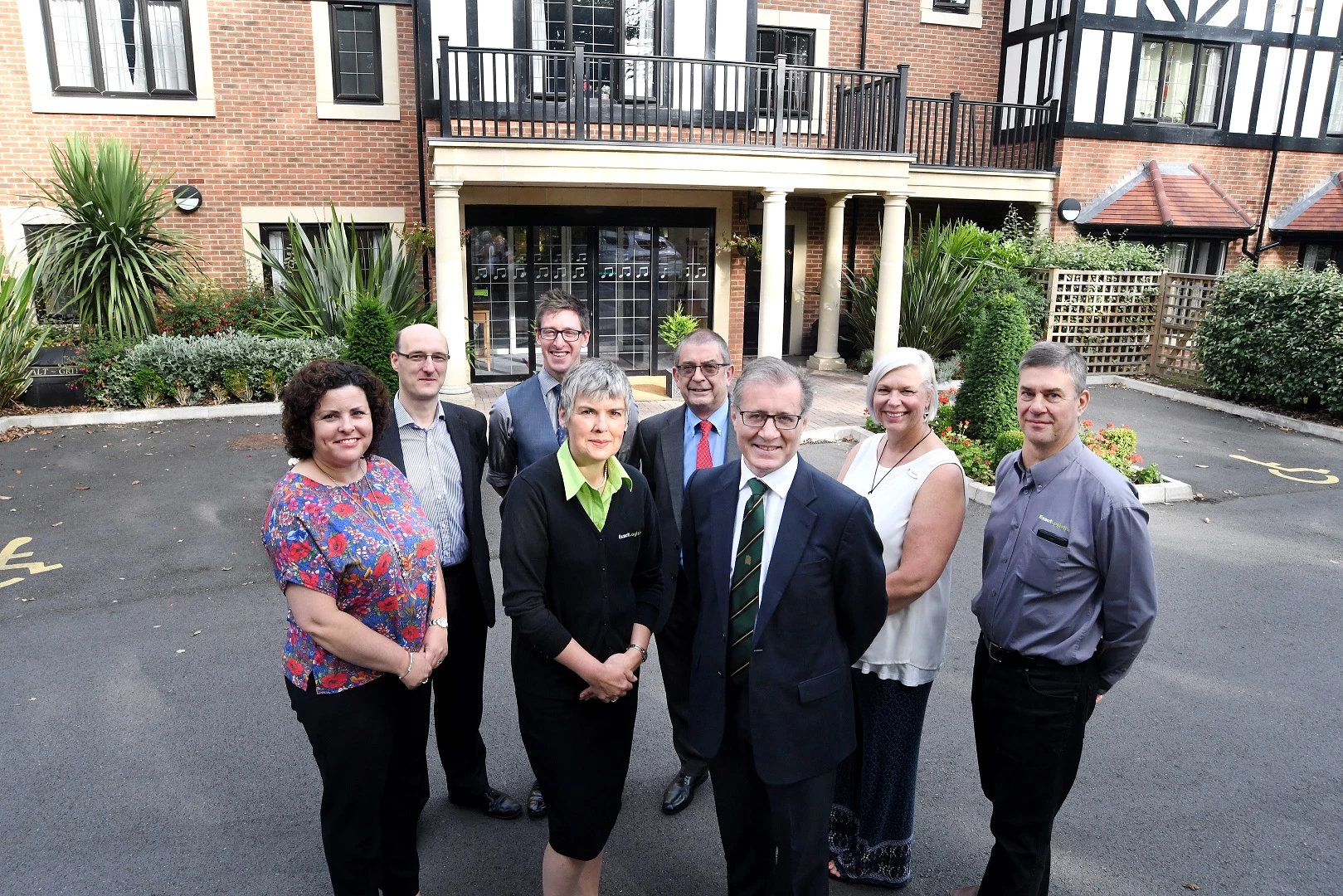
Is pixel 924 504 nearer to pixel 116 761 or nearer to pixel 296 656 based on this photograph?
pixel 296 656

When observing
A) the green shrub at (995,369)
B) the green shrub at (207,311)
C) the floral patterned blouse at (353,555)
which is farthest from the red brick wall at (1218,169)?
the floral patterned blouse at (353,555)

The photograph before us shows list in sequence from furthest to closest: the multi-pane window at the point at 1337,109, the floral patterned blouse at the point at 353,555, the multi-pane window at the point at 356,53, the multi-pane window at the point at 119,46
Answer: the multi-pane window at the point at 1337,109 → the multi-pane window at the point at 356,53 → the multi-pane window at the point at 119,46 → the floral patterned blouse at the point at 353,555

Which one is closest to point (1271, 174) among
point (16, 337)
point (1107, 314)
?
point (1107, 314)

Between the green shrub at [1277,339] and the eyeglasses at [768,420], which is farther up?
the eyeglasses at [768,420]

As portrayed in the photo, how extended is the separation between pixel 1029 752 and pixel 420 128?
12.6 m

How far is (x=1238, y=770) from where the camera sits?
13.5 feet

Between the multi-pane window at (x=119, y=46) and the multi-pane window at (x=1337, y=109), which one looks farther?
the multi-pane window at (x=1337, y=109)

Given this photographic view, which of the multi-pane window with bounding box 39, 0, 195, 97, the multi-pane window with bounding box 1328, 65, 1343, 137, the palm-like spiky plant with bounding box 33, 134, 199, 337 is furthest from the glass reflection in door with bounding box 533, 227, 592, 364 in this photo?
the multi-pane window with bounding box 1328, 65, 1343, 137

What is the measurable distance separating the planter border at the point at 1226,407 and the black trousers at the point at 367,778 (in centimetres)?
1178

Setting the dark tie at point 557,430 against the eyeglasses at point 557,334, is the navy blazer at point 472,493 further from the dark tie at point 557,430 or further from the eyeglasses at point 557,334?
the eyeglasses at point 557,334

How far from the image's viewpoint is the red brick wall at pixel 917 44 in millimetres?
15445

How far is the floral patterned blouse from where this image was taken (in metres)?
2.56

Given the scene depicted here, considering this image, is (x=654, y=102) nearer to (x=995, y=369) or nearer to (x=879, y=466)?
(x=995, y=369)

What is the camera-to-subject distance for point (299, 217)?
1319 cm
